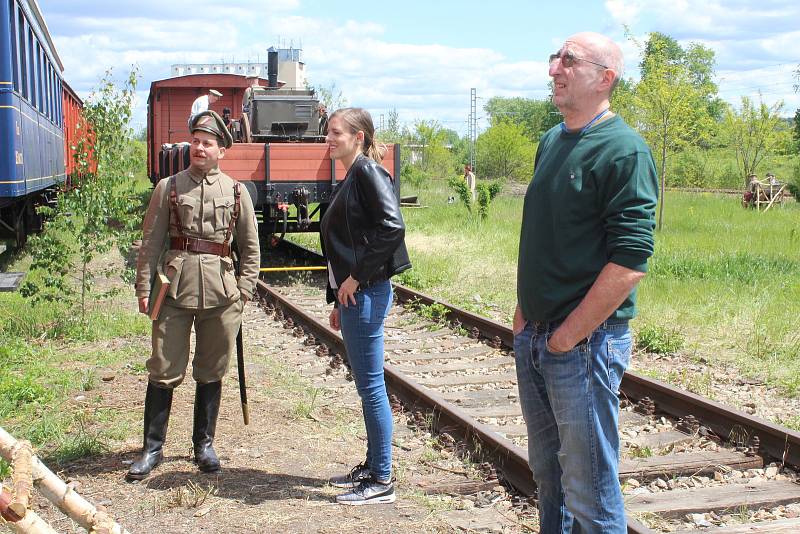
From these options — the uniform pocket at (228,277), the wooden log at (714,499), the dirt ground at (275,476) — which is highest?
the uniform pocket at (228,277)

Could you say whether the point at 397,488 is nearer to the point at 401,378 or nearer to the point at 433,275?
the point at 401,378

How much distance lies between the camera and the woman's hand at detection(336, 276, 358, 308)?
170 inches

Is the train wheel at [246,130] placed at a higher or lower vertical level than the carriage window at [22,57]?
lower

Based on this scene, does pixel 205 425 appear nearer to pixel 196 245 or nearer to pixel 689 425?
pixel 196 245

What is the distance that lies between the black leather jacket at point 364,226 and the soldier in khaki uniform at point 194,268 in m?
0.70

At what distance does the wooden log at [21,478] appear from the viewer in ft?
7.62

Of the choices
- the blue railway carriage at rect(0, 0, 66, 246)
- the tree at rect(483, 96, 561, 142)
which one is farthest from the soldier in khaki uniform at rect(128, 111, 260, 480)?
the tree at rect(483, 96, 561, 142)

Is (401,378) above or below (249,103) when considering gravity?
below

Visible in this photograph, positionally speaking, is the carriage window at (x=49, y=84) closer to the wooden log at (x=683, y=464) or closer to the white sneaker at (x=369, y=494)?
the white sneaker at (x=369, y=494)

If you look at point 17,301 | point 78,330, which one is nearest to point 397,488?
point 78,330

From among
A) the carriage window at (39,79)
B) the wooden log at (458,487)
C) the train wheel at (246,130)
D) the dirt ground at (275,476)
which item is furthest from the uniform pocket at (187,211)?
the carriage window at (39,79)

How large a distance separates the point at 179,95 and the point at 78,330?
13.3 metres

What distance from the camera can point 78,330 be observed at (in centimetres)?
870

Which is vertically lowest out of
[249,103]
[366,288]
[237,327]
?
[237,327]
